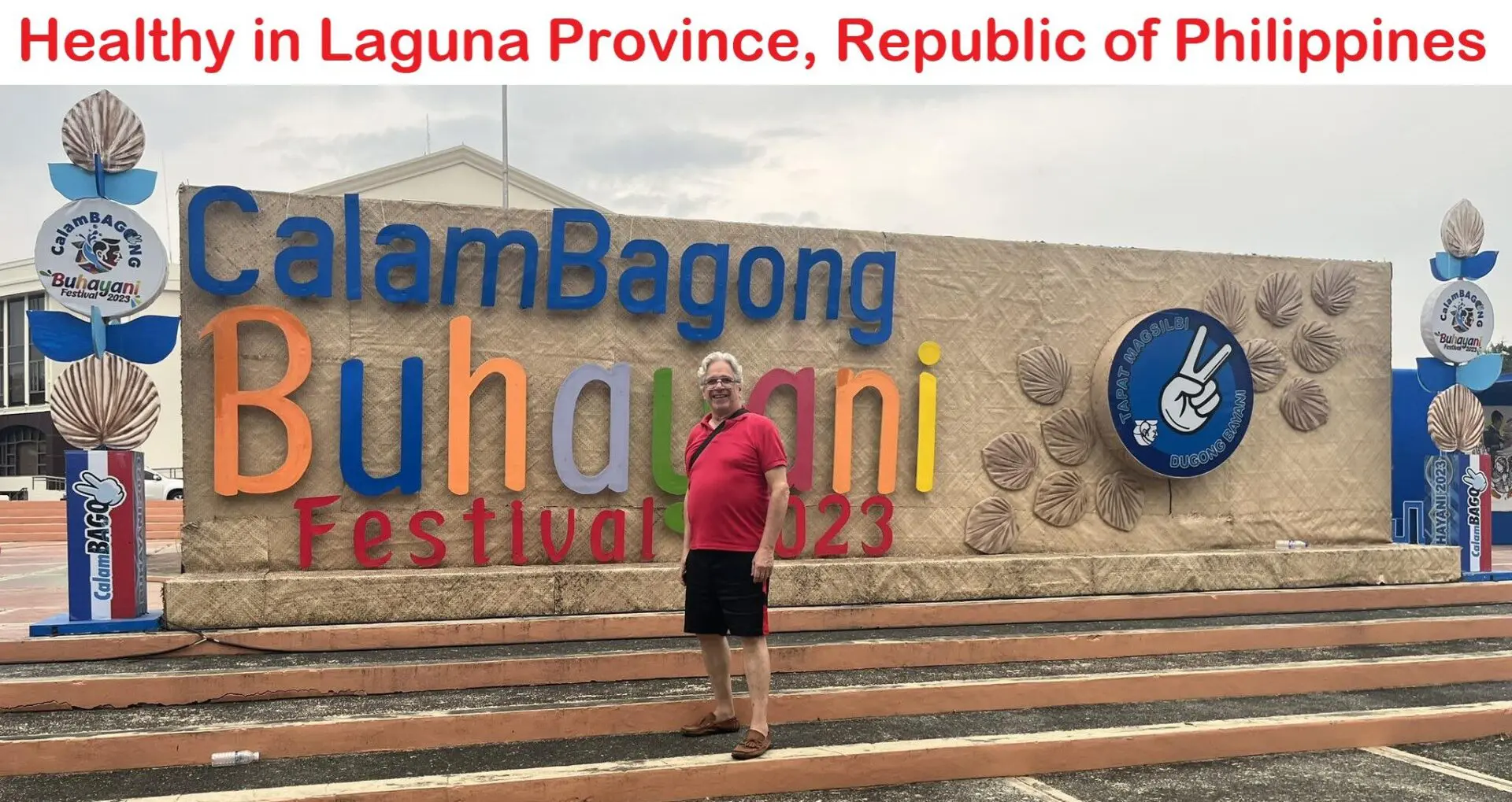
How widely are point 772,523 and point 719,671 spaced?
31.1 inches

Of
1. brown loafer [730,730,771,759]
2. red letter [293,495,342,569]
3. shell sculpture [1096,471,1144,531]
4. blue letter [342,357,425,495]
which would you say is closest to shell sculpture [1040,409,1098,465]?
shell sculpture [1096,471,1144,531]

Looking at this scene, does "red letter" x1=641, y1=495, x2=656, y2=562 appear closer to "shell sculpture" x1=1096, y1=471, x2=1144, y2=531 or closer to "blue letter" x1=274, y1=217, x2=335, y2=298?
"blue letter" x1=274, y1=217, x2=335, y2=298

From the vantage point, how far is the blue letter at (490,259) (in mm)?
6887

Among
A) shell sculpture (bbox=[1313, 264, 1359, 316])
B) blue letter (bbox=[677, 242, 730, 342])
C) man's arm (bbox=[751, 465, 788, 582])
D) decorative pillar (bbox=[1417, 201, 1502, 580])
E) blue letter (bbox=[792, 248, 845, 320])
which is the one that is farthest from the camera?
decorative pillar (bbox=[1417, 201, 1502, 580])

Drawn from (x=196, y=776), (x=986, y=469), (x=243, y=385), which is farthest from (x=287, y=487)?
(x=986, y=469)

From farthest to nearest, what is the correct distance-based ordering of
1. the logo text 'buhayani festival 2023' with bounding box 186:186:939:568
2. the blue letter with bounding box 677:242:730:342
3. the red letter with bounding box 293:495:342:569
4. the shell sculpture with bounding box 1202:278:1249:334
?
the shell sculpture with bounding box 1202:278:1249:334, the blue letter with bounding box 677:242:730:342, the red letter with bounding box 293:495:342:569, the logo text 'buhayani festival 2023' with bounding box 186:186:939:568

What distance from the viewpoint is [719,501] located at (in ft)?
15.2

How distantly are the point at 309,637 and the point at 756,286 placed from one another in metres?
Result: 3.62

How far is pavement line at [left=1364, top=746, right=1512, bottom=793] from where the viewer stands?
461 cm

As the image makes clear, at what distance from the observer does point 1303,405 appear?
28.8ft

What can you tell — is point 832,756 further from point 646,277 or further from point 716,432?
point 646,277

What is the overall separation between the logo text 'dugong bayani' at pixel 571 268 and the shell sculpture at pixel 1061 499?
174 centimetres

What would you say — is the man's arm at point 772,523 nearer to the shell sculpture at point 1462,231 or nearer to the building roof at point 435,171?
the shell sculpture at point 1462,231

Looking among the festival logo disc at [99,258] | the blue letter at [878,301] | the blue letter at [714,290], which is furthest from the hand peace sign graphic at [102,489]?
the blue letter at [878,301]
